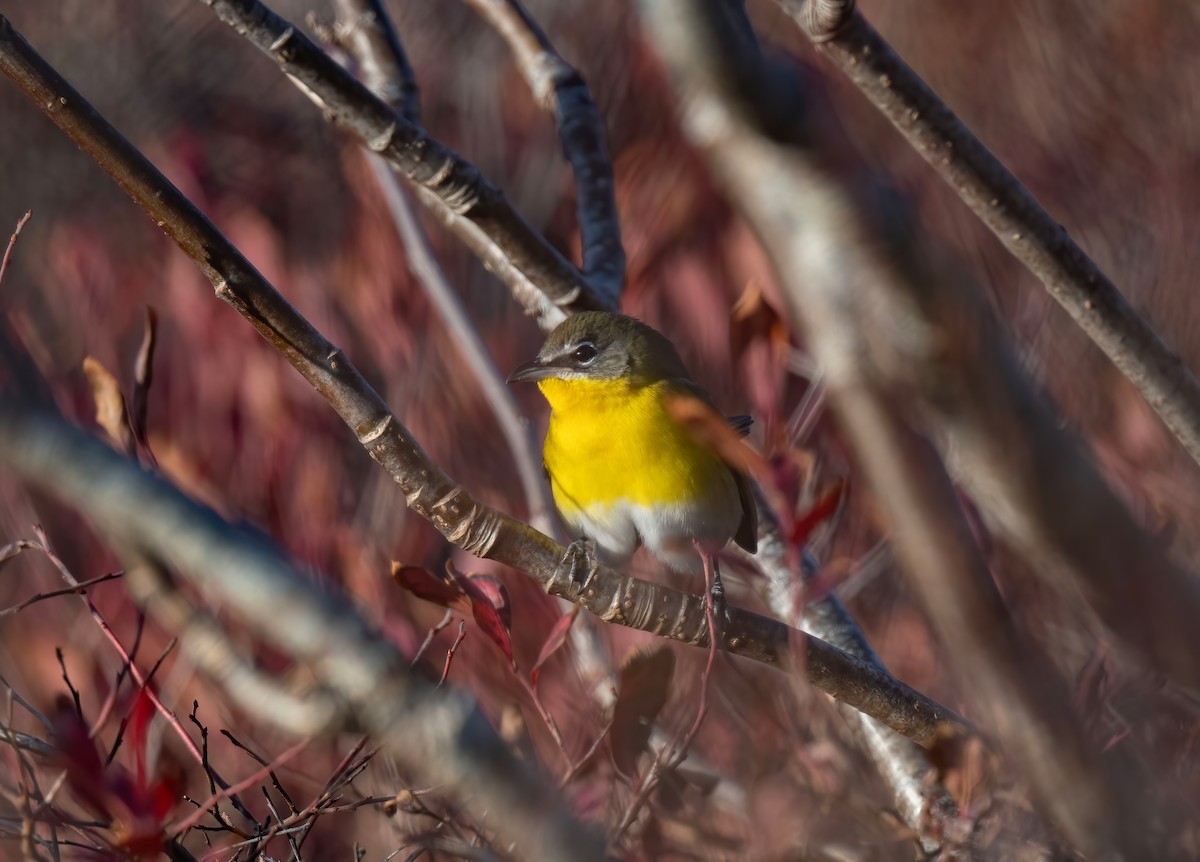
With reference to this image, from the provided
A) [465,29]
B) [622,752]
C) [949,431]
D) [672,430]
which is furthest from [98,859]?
[465,29]

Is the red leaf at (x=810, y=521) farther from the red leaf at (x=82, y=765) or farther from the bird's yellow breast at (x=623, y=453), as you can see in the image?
the bird's yellow breast at (x=623, y=453)

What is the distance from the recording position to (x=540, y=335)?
15.2 ft

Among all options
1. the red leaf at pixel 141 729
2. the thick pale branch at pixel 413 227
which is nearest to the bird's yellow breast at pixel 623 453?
the thick pale branch at pixel 413 227

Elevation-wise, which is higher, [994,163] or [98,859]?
[994,163]

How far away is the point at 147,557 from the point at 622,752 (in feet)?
2.59

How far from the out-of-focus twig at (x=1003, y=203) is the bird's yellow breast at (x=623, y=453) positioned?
123cm

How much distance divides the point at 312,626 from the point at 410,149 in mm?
1029

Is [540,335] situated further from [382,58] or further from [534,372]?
[382,58]

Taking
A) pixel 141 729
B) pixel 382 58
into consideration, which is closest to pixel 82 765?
pixel 141 729

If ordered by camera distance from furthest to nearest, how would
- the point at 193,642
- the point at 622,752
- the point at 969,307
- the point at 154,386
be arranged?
1. the point at 154,386
2. the point at 193,642
3. the point at 622,752
4. the point at 969,307

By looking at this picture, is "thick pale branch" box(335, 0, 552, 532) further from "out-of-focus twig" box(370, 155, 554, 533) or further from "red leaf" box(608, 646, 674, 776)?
"red leaf" box(608, 646, 674, 776)

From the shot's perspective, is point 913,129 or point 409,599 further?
point 409,599

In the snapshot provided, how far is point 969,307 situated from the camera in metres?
0.89

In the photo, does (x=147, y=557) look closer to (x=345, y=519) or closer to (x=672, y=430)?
(x=672, y=430)
